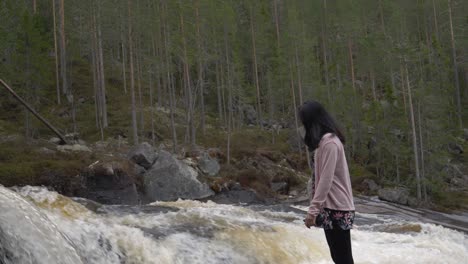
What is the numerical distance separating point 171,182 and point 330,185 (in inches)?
585

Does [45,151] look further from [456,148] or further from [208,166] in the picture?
[456,148]

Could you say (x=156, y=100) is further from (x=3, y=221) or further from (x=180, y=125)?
(x=3, y=221)

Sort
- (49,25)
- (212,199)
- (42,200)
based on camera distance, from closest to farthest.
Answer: (42,200) < (212,199) < (49,25)

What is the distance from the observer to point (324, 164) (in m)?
4.20

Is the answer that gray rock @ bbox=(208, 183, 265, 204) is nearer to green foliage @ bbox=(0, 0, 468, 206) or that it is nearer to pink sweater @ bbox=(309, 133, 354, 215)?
green foliage @ bbox=(0, 0, 468, 206)

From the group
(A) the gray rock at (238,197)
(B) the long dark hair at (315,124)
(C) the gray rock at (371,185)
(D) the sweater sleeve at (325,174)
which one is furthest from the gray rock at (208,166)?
(D) the sweater sleeve at (325,174)

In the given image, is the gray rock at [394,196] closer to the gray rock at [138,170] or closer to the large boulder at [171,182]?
the large boulder at [171,182]

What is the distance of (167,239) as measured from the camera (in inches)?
344

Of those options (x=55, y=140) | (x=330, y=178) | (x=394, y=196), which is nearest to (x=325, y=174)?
(x=330, y=178)

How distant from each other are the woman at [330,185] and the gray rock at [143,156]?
1597 cm

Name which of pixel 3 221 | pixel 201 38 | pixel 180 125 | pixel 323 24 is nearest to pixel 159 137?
pixel 180 125

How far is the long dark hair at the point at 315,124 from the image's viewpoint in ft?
14.1

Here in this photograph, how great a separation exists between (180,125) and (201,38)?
11.4m

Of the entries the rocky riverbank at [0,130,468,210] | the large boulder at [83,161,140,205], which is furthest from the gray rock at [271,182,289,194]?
the large boulder at [83,161,140,205]
